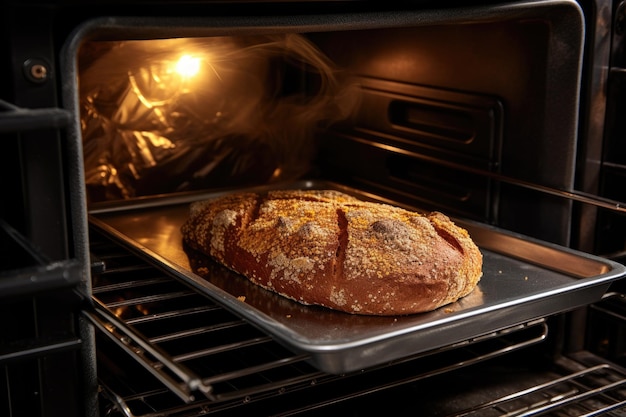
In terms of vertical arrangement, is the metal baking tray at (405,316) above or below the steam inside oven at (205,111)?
below

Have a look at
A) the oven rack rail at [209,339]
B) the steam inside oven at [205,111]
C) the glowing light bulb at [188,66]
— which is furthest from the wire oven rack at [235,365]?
the glowing light bulb at [188,66]

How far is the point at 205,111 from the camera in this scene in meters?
1.87

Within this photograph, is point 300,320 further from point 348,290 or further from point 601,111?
point 601,111

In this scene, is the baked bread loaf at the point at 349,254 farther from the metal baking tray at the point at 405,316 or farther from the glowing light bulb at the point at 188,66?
the glowing light bulb at the point at 188,66

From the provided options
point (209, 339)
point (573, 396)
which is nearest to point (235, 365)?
point (209, 339)

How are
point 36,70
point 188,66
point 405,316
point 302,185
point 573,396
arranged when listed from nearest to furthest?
point 36,70 → point 405,316 → point 573,396 → point 188,66 → point 302,185

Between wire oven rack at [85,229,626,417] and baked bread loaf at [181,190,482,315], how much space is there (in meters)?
0.10

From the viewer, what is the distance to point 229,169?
1.97 metres

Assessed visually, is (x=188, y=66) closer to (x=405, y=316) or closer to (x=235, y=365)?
(x=235, y=365)

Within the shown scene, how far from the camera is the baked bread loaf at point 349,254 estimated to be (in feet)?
4.04

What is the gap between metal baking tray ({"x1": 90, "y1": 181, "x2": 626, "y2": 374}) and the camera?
1.08 m

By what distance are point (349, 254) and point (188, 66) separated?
2.29 ft

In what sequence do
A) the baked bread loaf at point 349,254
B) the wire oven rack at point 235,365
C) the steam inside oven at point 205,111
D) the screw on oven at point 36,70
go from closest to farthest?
the screw on oven at point 36,70 < the baked bread loaf at point 349,254 < the wire oven rack at point 235,365 < the steam inside oven at point 205,111

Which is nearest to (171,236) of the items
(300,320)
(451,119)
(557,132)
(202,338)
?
(202,338)
